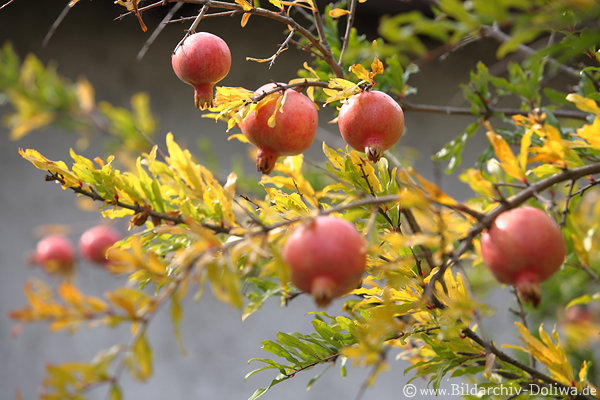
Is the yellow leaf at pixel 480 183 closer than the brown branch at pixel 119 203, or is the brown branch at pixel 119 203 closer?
the yellow leaf at pixel 480 183

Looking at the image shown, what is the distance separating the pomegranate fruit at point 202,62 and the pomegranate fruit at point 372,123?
0.14 meters

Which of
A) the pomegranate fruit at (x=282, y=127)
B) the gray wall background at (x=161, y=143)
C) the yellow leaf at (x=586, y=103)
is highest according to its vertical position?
the pomegranate fruit at (x=282, y=127)

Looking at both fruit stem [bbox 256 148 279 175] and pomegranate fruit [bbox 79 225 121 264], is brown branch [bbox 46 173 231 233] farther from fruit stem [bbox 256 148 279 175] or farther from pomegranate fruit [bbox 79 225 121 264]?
pomegranate fruit [bbox 79 225 121 264]

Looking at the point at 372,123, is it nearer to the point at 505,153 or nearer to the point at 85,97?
the point at 505,153

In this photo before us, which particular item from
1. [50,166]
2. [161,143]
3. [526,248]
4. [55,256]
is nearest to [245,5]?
[50,166]

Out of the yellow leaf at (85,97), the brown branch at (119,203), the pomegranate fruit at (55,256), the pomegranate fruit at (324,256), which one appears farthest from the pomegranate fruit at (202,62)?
the yellow leaf at (85,97)

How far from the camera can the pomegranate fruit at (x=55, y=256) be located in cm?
148

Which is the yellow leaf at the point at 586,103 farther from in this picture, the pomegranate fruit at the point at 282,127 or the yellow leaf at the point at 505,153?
the pomegranate fruit at the point at 282,127

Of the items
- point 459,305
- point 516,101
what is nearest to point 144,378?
point 459,305

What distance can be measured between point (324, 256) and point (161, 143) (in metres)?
1.77

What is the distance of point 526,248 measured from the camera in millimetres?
336

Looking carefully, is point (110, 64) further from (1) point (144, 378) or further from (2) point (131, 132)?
(1) point (144, 378)

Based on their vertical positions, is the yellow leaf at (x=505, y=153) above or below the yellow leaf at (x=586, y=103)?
above

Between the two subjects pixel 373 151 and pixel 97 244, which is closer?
pixel 373 151
